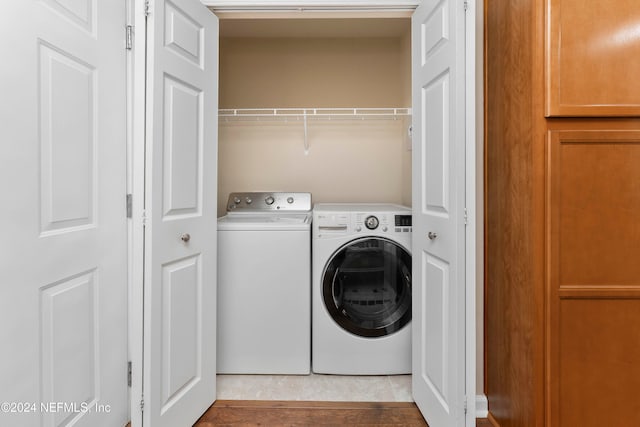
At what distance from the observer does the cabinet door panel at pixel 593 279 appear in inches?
48.9

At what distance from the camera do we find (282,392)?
75.2 inches

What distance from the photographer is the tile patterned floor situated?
1.87 metres

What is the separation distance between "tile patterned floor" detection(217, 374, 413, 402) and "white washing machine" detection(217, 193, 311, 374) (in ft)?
0.17

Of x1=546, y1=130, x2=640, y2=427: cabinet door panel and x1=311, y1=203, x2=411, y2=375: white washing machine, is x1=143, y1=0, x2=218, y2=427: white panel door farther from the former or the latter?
x1=546, y1=130, x2=640, y2=427: cabinet door panel

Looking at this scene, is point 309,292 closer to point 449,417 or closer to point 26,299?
point 449,417

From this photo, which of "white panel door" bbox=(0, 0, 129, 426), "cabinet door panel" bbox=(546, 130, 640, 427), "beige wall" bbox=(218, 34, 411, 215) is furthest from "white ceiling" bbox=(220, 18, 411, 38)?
"cabinet door panel" bbox=(546, 130, 640, 427)

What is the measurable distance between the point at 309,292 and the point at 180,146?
3.47 feet

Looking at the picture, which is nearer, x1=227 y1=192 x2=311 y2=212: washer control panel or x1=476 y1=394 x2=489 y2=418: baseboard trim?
x1=476 y1=394 x2=489 y2=418: baseboard trim

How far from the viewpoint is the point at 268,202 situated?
2682mm

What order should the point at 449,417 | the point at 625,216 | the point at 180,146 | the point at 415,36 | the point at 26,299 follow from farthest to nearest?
the point at 415,36, the point at 180,146, the point at 449,417, the point at 625,216, the point at 26,299

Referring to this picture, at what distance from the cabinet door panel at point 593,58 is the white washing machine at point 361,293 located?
3.18 ft

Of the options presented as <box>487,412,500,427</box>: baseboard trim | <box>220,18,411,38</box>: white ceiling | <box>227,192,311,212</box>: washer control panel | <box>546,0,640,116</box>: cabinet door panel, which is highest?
<box>220,18,411,38</box>: white ceiling

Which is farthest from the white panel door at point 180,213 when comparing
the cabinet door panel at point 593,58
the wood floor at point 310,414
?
the cabinet door panel at point 593,58

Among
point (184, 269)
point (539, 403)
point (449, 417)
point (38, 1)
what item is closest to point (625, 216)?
point (539, 403)
